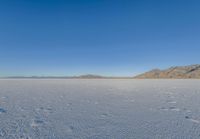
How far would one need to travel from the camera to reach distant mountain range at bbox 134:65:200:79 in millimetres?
89875

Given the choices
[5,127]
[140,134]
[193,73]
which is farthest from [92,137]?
[193,73]

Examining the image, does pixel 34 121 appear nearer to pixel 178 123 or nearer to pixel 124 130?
pixel 124 130

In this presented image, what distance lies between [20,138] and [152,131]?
2.18 m

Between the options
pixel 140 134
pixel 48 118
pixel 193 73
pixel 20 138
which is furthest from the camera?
pixel 193 73

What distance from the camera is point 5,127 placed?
295 cm

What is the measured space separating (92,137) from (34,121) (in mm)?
1495

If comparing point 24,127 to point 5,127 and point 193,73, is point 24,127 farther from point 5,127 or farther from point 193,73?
point 193,73

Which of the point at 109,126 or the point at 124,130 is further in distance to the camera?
the point at 109,126

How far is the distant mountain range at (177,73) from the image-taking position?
295 feet

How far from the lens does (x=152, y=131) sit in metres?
2.81

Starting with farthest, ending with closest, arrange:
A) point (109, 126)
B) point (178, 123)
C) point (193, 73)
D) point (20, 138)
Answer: point (193, 73) → point (178, 123) → point (109, 126) → point (20, 138)

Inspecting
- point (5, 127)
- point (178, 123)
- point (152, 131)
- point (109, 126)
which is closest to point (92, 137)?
point (109, 126)

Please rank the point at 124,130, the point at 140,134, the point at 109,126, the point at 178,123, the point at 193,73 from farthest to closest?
the point at 193,73, the point at 178,123, the point at 109,126, the point at 124,130, the point at 140,134

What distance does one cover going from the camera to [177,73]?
96.1 metres
